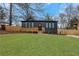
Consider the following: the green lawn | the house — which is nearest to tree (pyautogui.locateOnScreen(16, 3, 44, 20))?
Result: the house

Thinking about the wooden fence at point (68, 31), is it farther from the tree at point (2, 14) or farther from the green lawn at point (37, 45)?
the tree at point (2, 14)

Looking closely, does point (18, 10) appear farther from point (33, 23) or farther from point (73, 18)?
point (73, 18)

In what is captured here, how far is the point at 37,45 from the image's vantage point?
298 centimetres

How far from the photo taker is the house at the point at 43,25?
9.84 feet

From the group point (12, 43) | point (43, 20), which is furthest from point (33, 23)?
point (12, 43)

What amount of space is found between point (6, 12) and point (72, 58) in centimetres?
80

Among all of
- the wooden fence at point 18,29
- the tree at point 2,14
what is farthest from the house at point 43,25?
the tree at point 2,14

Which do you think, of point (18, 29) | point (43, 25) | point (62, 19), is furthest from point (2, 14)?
point (62, 19)

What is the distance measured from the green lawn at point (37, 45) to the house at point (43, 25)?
0.06 metres

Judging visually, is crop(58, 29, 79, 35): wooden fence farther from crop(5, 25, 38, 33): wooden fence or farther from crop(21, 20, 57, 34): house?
crop(5, 25, 38, 33): wooden fence

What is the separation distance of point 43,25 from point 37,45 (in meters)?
0.21

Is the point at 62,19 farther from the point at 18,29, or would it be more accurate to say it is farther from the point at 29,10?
the point at 18,29

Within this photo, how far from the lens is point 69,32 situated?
302cm

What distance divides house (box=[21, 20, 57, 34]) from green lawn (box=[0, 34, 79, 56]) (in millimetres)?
59
